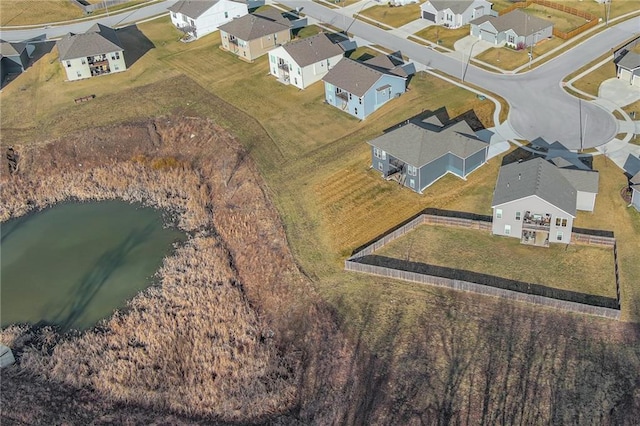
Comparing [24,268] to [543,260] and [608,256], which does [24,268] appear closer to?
[543,260]

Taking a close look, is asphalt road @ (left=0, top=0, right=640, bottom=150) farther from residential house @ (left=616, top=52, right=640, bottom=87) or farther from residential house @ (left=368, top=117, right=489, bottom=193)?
residential house @ (left=368, top=117, right=489, bottom=193)

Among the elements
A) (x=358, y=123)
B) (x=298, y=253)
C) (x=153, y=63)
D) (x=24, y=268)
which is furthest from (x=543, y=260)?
(x=153, y=63)

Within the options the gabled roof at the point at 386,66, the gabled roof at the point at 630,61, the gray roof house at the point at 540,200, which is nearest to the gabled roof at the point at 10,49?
the gabled roof at the point at 386,66

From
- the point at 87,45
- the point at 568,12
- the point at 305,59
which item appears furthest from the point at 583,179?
the point at 87,45

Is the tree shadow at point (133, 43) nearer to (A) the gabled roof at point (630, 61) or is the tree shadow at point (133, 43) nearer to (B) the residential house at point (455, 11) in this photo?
(B) the residential house at point (455, 11)

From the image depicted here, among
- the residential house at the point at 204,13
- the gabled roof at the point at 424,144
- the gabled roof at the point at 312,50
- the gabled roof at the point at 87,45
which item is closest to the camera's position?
the gabled roof at the point at 424,144

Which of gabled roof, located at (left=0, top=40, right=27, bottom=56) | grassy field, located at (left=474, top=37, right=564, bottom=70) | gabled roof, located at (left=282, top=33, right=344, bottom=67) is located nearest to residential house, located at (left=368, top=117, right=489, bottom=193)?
gabled roof, located at (left=282, top=33, right=344, bottom=67)

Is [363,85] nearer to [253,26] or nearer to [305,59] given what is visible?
[305,59]
